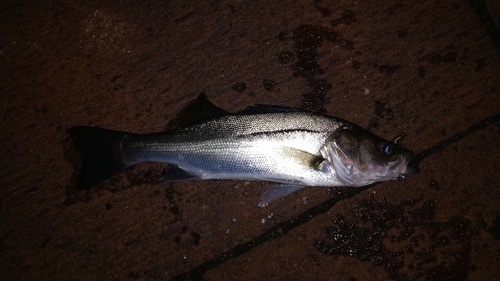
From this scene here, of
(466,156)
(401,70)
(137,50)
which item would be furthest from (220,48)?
(466,156)

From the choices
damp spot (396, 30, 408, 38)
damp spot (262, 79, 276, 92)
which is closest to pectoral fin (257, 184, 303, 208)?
damp spot (262, 79, 276, 92)

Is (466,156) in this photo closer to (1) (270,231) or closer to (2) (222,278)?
(1) (270,231)

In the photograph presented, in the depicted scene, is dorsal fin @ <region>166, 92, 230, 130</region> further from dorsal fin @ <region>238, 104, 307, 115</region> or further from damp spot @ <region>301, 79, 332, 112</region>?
damp spot @ <region>301, 79, 332, 112</region>

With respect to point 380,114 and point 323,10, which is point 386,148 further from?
point 323,10

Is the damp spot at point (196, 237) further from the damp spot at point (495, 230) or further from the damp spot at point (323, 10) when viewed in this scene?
the damp spot at point (495, 230)

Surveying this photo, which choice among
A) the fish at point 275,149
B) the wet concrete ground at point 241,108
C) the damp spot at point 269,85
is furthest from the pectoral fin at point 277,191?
the damp spot at point 269,85

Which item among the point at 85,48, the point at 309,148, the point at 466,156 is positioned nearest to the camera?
the point at 309,148
